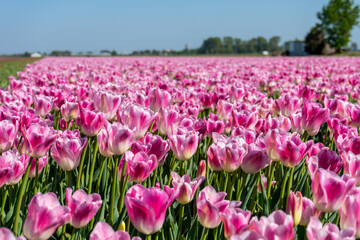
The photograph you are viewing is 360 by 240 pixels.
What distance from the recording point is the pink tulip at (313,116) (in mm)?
2238

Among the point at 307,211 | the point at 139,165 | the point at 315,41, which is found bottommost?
the point at 315,41

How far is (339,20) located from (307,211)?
69.1 metres

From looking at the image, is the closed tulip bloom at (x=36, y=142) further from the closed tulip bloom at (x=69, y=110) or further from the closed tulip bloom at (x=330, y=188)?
the closed tulip bloom at (x=330, y=188)

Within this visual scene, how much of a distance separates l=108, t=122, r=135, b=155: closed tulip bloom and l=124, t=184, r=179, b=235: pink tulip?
471mm

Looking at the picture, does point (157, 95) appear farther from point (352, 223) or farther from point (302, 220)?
point (352, 223)

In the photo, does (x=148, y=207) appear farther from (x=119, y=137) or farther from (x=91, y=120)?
(x=91, y=120)

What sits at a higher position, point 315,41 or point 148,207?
point 148,207

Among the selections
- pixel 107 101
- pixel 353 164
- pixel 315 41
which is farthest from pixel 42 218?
pixel 315 41

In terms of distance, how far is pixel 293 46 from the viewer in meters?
104

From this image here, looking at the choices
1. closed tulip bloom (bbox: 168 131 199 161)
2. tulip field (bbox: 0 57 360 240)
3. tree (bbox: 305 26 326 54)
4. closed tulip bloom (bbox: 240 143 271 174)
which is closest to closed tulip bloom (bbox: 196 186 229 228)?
tulip field (bbox: 0 57 360 240)

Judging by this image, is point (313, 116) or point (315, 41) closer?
point (313, 116)

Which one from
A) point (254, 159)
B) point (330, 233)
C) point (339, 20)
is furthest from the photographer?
point (339, 20)


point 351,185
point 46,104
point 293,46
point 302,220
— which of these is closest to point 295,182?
point 302,220

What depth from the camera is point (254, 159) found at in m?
1.62
